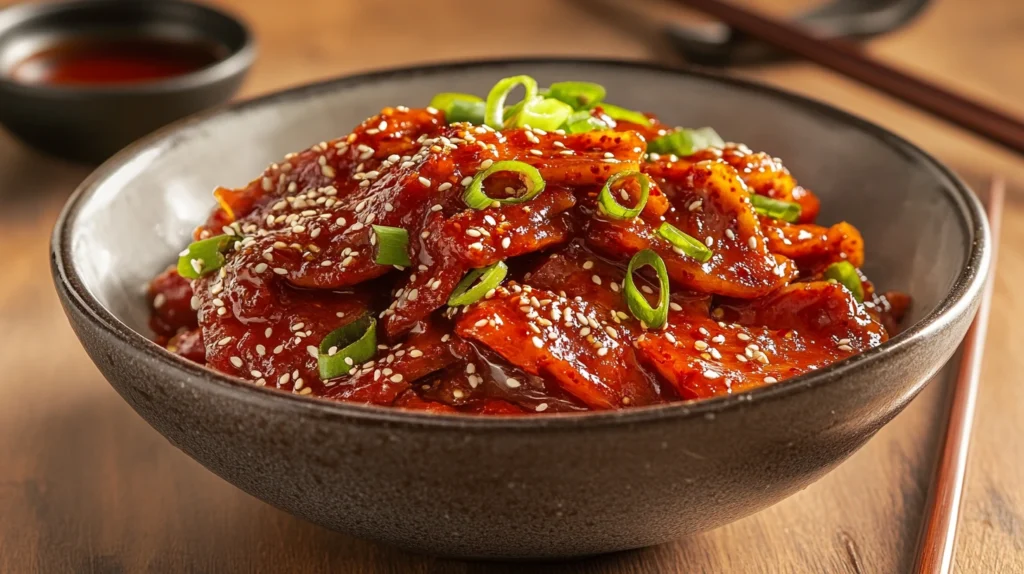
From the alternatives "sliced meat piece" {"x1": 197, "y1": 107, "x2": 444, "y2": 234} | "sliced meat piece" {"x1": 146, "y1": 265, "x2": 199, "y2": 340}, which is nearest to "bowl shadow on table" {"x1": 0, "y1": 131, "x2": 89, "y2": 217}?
"sliced meat piece" {"x1": 146, "y1": 265, "x2": 199, "y2": 340}

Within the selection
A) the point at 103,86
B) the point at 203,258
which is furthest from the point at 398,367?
the point at 103,86

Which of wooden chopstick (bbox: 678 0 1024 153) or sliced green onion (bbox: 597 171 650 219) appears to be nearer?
sliced green onion (bbox: 597 171 650 219)

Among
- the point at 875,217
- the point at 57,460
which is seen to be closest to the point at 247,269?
the point at 57,460

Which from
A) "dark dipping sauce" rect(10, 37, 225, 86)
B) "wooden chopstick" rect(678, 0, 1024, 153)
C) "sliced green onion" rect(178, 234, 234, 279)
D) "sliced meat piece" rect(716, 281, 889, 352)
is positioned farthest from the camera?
"dark dipping sauce" rect(10, 37, 225, 86)

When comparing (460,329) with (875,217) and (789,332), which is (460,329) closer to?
Answer: (789,332)

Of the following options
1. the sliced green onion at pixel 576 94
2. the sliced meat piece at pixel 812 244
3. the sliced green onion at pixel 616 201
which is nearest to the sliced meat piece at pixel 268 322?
the sliced green onion at pixel 616 201

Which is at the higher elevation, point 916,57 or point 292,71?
point 916,57

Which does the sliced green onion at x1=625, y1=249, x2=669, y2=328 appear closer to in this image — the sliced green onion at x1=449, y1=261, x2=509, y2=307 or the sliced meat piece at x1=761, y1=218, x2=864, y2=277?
A: the sliced green onion at x1=449, y1=261, x2=509, y2=307

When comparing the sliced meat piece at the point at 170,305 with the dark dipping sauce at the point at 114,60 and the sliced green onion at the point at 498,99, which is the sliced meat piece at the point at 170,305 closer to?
the sliced green onion at the point at 498,99
